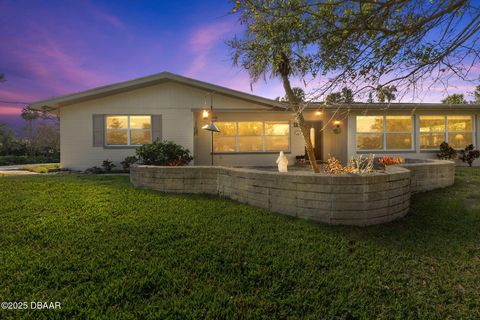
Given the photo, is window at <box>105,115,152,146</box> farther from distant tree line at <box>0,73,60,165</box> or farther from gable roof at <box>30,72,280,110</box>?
distant tree line at <box>0,73,60,165</box>

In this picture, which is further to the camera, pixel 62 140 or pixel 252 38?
pixel 62 140

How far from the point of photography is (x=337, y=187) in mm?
4176

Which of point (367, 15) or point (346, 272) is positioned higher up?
point (367, 15)

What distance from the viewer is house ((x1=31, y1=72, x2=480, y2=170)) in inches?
426

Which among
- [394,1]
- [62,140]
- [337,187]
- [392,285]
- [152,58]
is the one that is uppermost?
[152,58]

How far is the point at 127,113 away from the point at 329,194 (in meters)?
9.66

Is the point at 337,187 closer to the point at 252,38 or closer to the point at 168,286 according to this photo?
the point at 168,286

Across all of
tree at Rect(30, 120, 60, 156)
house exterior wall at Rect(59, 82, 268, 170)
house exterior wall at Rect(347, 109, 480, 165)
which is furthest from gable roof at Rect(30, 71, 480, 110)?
tree at Rect(30, 120, 60, 156)

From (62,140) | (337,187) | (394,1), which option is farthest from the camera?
(62,140)

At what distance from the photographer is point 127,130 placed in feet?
36.8

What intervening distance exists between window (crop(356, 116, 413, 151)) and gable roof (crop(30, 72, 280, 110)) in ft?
16.6

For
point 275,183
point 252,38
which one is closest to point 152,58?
point 252,38

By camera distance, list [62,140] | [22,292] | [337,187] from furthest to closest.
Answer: [62,140], [337,187], [22,292]

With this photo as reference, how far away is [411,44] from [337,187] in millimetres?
2389
